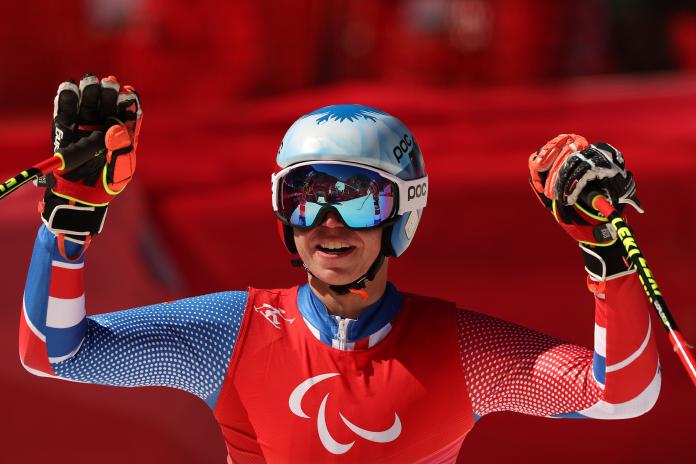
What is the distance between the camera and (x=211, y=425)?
3.82 meters

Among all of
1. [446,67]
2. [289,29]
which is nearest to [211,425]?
[289,29]

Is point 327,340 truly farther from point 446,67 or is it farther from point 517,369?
point 446,67

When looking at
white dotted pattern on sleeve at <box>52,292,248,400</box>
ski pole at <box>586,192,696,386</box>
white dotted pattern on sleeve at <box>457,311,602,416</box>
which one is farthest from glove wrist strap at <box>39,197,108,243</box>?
ski pole at <box>586,192,696,386</box>

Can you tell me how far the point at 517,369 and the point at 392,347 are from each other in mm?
240

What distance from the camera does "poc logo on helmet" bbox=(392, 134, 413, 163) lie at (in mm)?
2076

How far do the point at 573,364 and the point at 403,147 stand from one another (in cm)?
51

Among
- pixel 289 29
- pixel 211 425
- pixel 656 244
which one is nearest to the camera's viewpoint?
pixel 211 425

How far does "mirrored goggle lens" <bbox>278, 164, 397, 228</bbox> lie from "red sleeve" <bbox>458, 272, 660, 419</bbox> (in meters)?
0.29

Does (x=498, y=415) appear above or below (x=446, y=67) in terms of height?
below

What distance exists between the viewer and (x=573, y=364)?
2.04m

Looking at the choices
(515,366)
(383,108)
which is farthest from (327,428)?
(383,108)

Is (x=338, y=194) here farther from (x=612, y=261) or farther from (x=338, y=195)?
(x=612, y=261)

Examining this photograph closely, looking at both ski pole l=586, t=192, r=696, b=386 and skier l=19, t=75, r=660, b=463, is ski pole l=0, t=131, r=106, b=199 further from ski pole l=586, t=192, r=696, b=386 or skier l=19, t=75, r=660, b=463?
ski pole l=586, t=192, r=696, b=386

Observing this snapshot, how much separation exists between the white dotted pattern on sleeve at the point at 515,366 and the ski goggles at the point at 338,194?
29cm
